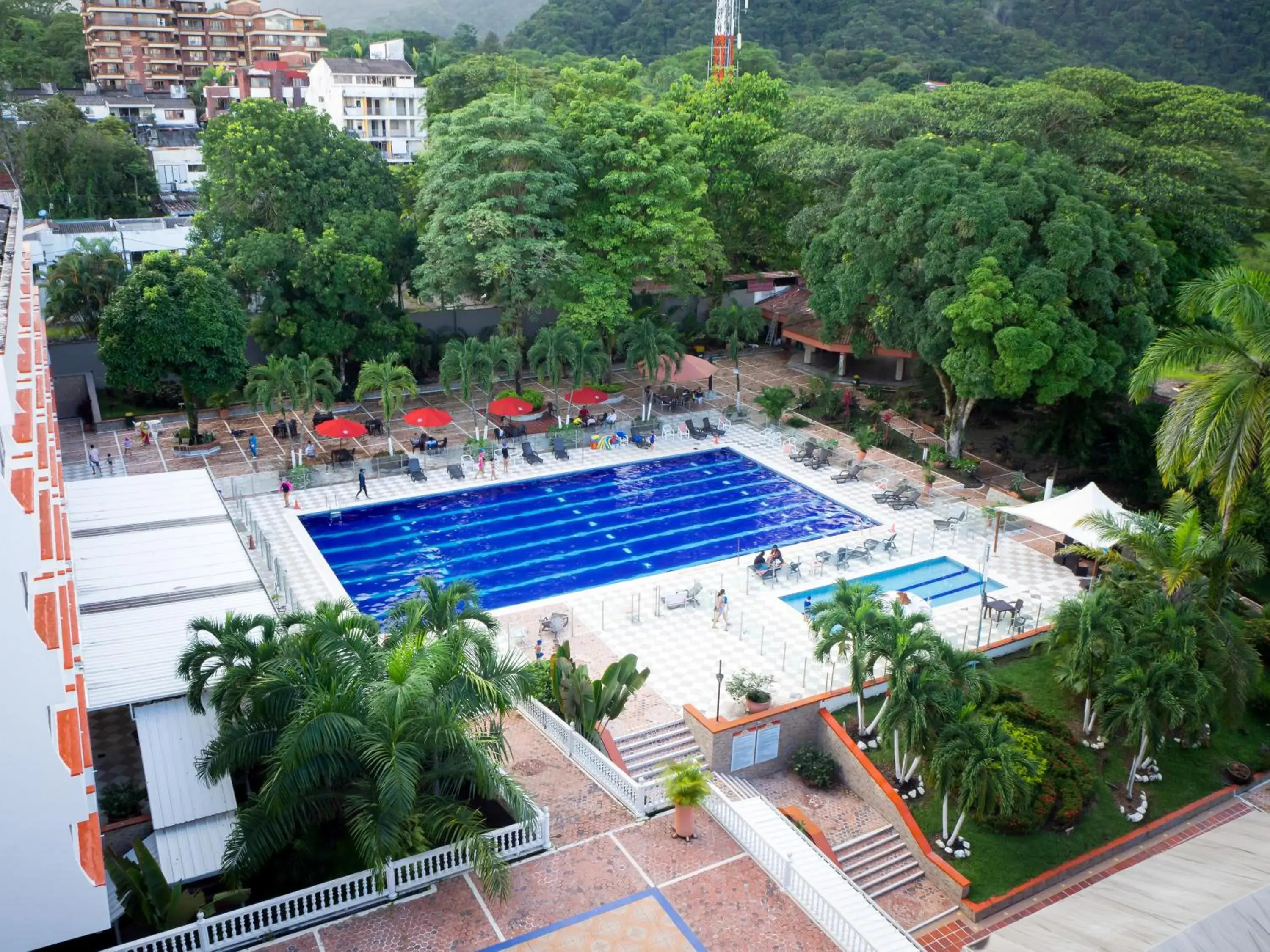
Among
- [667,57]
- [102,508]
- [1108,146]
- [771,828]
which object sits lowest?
[771,828]

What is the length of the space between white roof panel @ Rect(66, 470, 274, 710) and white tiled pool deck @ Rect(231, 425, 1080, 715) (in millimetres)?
2309

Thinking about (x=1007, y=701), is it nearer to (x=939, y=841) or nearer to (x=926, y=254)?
(x=939, y=841)

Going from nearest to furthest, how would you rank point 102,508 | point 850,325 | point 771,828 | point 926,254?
1. point 771,828
2. point 102,508
3. point 926,254
4. point 850,325

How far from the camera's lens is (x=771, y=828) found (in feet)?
40.4

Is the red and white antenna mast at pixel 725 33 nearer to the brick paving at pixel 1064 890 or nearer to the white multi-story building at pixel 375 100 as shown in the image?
the white multi-story building at pixel 375 100

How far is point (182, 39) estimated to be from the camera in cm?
8550

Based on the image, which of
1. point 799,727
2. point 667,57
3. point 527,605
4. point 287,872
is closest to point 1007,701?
point 799,727

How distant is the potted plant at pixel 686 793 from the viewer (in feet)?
39.5

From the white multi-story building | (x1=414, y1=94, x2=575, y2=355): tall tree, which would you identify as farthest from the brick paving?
the white multi-story building

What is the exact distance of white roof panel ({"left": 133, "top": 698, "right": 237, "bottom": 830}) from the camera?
1220cm

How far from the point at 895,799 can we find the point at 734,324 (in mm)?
23362

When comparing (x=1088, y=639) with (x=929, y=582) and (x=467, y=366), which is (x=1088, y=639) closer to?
(x=929, y=582)

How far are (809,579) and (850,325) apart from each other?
11.4 m

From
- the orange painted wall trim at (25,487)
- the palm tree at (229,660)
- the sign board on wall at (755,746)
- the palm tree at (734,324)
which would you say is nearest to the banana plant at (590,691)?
the sign board on wall at (755,746)
